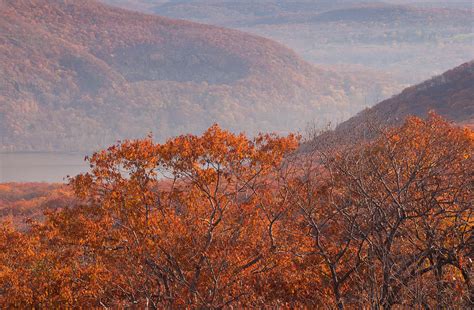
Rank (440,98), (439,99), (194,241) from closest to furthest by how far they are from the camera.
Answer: (194,241) < (439,99) < (440,98)

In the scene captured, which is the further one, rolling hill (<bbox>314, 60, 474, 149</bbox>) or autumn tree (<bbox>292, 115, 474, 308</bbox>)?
rolling hill (<bbox>314, 60, 474, 149</bbox>)

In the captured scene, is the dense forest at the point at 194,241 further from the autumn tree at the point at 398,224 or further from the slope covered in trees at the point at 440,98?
the slope covered in trees at the point at 440,98

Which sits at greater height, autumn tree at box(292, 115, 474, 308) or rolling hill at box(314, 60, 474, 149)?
autumn tree at box(292, 115, 474, 308)

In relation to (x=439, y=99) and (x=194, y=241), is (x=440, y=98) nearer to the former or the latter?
(x=439, y=99)

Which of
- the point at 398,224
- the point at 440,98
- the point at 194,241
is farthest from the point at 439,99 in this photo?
the point at 398,224

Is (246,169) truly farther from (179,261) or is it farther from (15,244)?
(15,244)

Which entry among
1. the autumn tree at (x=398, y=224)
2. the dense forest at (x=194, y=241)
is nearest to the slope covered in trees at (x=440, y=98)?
the autumn tree at (x=398, y=224)

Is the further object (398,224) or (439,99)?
(439,99)

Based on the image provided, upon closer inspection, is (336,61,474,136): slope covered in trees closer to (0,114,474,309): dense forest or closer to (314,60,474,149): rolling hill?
(314,60,474,149): rolling hill

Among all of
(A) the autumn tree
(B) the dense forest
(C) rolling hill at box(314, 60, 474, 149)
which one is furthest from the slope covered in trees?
(B) the dense forest

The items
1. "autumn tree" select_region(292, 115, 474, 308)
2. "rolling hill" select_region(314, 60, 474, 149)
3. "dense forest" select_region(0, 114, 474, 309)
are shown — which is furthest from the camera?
"rolling hill" select_region(314, 60, 474, 149)

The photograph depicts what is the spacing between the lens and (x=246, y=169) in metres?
17.7

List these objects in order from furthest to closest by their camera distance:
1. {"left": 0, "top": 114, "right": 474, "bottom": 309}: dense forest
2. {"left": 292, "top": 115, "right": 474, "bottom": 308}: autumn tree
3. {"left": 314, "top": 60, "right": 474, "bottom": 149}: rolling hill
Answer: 1. {"left": 314, "top": 60, "right": 474, "bottom": 149}: rolling hill
2. {"left": 0, "top": 114, "right": 474, "bottom": 309}: dense forest
3. {"left": 292, "top": 115, "right": 474, "bottom": 308}: autumn tree

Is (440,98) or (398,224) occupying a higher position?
(398,224)
